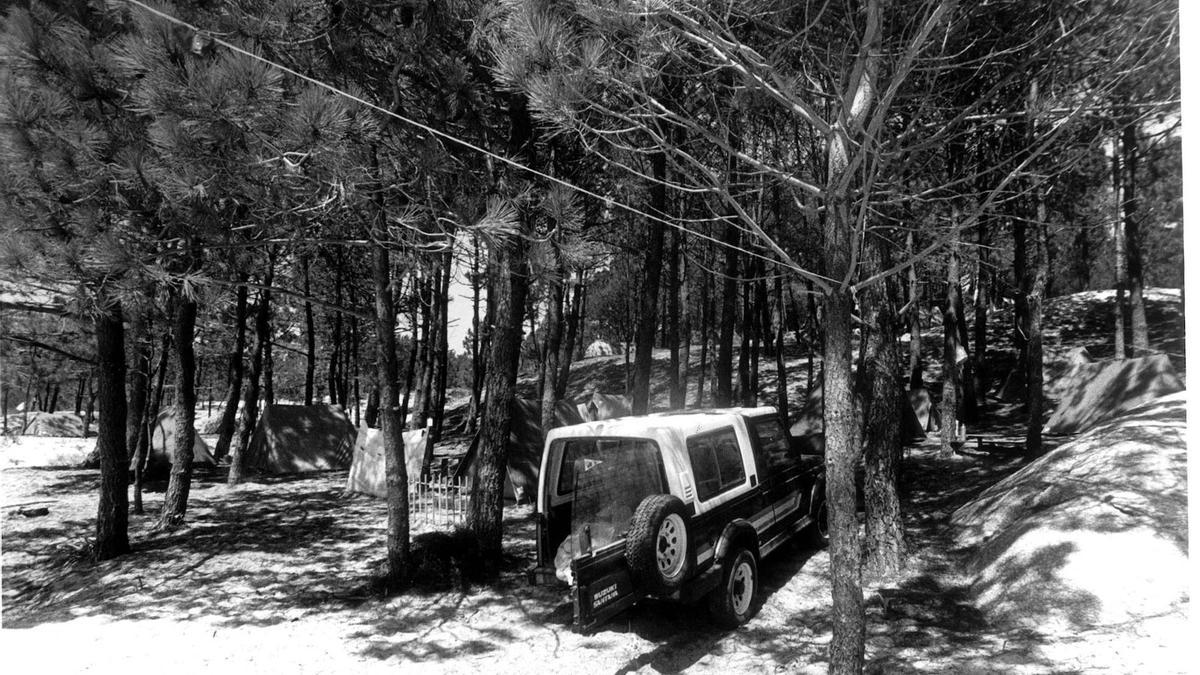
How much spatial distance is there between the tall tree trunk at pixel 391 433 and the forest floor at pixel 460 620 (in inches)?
14.8

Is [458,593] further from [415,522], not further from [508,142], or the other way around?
[508,142]

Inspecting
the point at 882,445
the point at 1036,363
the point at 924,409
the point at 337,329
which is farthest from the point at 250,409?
the point at 1036,363

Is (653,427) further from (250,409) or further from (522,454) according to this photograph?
(250,409)

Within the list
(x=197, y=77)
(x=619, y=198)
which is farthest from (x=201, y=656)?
(x=619, y=198)

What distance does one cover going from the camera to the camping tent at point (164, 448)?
15734mm

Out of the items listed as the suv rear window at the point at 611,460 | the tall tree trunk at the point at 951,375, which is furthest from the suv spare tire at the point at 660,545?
the tall tree trunk at the point at 951,375

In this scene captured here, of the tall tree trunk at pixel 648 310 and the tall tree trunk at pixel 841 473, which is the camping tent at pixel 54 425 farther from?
the tall tree trunk at pixel 841 473

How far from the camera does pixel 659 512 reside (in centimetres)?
501

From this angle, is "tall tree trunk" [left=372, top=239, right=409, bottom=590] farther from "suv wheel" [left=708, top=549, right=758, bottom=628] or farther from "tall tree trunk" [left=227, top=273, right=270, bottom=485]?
"tall tree trunk" [left=227, top=273, right=270, bottom=485]

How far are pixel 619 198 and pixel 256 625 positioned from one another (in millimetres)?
5905

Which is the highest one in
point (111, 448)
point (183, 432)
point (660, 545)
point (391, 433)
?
point (391, 433)

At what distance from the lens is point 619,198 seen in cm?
886

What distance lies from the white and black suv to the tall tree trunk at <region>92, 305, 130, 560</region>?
18.3 ft

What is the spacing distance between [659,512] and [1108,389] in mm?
12241
